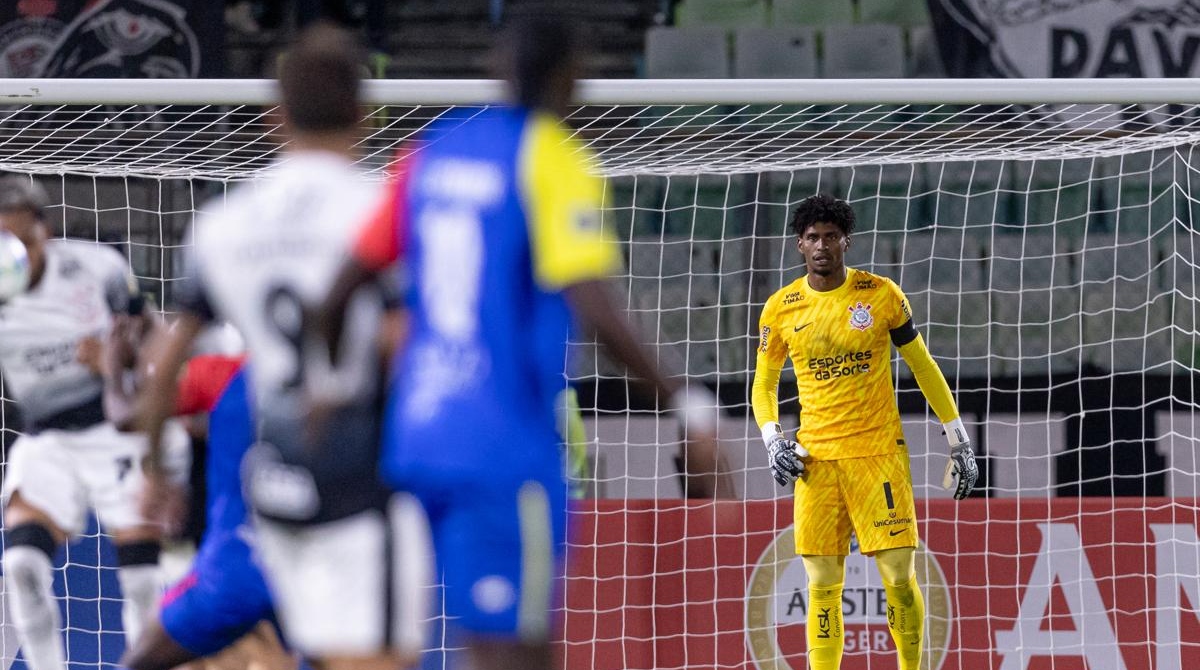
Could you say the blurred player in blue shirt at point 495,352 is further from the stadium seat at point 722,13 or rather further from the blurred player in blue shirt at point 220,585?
the stadium seat at point 722,13

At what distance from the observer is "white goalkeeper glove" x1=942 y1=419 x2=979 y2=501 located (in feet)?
20.0

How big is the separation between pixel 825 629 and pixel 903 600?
0.31 meters

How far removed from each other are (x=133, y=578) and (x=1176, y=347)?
20.6 feet

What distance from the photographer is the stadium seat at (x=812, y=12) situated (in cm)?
1092

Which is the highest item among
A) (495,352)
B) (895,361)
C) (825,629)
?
(495,352)

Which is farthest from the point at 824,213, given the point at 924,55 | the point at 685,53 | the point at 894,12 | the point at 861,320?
the point at 894,12

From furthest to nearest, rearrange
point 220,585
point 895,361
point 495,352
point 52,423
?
point 895,361 → point 52,423 → point 220,585 → point 495,352

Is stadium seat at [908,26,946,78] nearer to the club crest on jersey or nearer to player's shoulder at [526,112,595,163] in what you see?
the club crest on jersey

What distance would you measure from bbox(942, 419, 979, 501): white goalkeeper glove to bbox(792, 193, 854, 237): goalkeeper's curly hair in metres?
0.91

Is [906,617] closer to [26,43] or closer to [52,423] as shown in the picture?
[52,423]

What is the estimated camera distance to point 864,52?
10.6 m

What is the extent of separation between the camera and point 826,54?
10.6m

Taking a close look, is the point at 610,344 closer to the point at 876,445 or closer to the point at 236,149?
the point at 876,445

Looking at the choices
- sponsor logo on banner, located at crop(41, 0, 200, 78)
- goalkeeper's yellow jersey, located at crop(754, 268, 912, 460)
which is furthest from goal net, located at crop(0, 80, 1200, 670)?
sponsor logo on banner, located at crop(41, 0, 200, 78)
